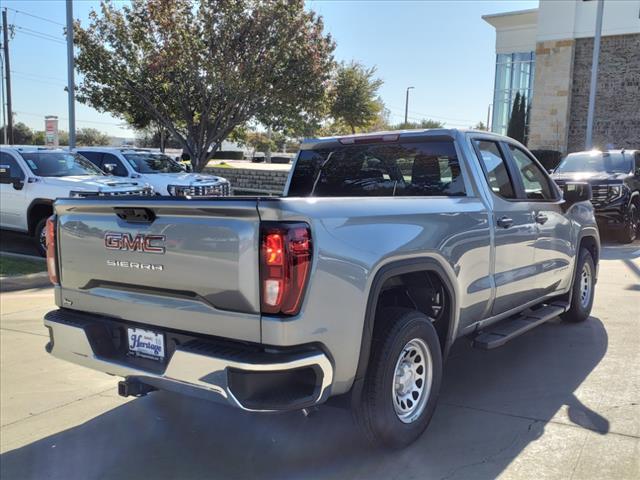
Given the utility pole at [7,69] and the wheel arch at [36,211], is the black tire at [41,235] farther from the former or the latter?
the utility pole at [7,69]

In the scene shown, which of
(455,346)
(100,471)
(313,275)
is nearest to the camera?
(313,275)

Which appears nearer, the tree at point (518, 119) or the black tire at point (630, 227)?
the black tire at point (630, 227)

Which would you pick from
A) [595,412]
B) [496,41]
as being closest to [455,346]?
[595,412]

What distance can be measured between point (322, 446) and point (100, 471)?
1.30 metres

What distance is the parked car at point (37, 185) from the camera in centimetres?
1002

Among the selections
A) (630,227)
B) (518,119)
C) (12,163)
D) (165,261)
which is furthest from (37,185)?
(518,119)

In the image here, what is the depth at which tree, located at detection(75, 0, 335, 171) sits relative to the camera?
56.6ft

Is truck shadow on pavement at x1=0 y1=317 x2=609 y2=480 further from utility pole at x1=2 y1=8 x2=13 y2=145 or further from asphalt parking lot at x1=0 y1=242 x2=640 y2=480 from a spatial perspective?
utility pole at x1=2 y1=8 x2=13 y2=145

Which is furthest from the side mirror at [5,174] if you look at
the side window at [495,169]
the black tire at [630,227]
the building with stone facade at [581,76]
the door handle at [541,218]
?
the building with stone facade at [581,76]

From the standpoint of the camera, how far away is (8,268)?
893 cm

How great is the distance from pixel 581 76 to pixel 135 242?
2787cm

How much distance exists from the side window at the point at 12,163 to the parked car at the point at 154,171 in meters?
2.61

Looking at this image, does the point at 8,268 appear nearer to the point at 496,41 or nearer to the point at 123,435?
the point at 123,435

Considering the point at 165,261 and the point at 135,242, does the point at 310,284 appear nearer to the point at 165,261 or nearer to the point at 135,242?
the point at 165,261
